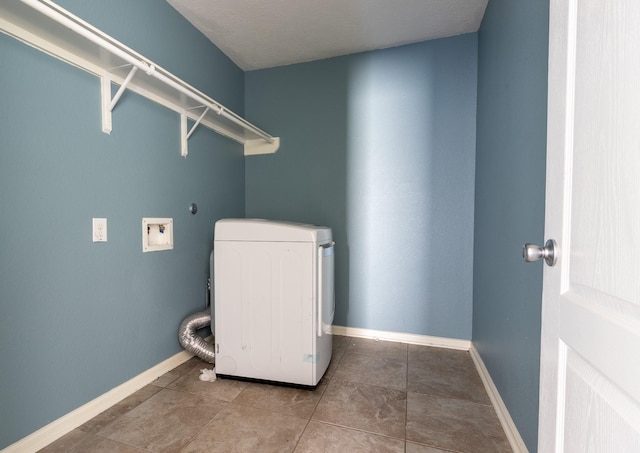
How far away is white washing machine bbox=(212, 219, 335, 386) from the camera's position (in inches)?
63.2

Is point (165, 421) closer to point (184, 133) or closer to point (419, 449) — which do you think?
point (419, 449)

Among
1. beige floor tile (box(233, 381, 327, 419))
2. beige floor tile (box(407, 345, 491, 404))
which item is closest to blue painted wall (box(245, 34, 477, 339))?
beige floor tile (box(407, 345, 491, 404))

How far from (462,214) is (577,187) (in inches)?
70.3

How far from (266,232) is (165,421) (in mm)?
1101

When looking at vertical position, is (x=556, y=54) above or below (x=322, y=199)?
above

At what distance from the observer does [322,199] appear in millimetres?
2555

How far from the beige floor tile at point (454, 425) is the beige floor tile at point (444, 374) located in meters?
0.07

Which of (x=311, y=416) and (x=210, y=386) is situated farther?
(x=210, y=386)

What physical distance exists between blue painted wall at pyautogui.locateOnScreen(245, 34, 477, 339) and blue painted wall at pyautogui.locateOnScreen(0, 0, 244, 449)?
3.14 feet

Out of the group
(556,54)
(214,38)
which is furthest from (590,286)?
(214,38)

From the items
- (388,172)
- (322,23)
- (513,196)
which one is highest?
(322,23)

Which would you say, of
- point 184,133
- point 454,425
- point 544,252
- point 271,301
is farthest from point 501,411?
A: point 184,133

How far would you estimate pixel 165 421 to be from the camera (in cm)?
138

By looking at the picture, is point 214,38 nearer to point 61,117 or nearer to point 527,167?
point 61,117
